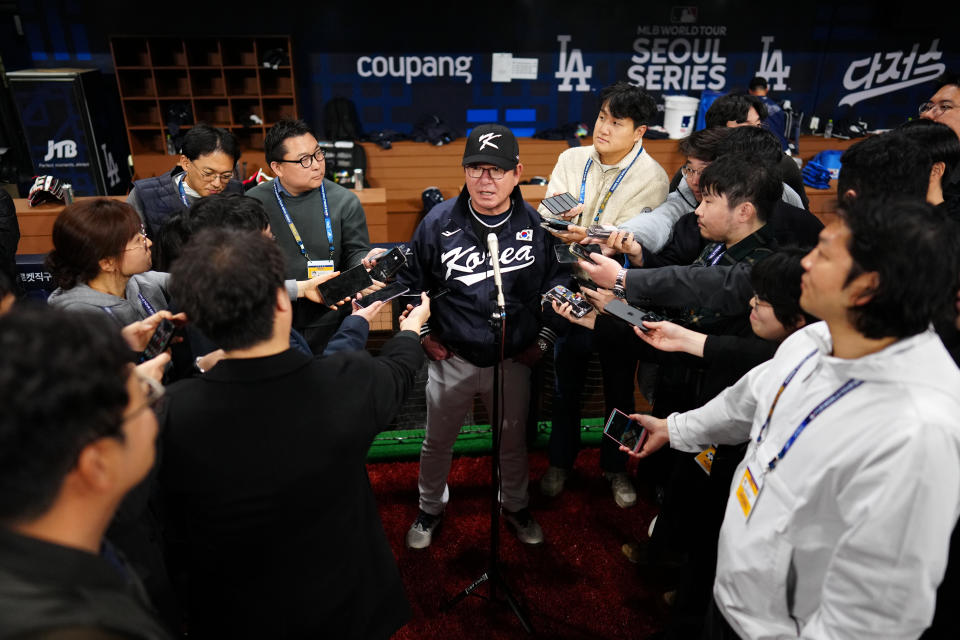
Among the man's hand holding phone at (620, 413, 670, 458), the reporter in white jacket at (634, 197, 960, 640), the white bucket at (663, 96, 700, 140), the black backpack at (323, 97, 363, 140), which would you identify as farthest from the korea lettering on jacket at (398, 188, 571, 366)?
the white bucket at (663, 96, 700, 140)

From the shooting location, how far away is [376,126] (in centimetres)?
786

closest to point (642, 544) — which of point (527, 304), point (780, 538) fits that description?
point (527, 304)

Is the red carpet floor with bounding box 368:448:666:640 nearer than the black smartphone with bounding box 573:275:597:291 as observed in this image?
Yes

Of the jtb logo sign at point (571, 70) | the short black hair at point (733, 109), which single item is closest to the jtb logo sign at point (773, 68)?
the jtb logo sign at point (571, 70)

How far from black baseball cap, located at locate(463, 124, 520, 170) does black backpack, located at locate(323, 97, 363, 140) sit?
5.67 metres

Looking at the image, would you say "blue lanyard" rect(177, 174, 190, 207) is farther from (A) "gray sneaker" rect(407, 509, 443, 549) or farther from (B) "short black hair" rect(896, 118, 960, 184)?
(B) "short black hair" rect(896, 118, 960, 184)

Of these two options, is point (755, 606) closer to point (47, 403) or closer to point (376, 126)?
point (47, 403)

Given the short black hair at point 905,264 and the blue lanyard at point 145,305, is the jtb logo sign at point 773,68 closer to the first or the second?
the short black hair at point 905,264

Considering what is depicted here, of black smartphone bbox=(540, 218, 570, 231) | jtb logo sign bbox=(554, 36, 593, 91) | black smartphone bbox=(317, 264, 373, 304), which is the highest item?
jtb logo sign bbox=(554, 36, 593, 91)

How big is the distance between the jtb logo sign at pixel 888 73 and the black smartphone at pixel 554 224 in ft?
26.1

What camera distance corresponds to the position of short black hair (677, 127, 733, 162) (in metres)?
2.43

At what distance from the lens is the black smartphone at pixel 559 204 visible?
97.4 inches

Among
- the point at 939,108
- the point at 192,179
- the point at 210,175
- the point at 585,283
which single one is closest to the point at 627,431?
the point at 585,283

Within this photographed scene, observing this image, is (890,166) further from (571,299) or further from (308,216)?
(308,216)
